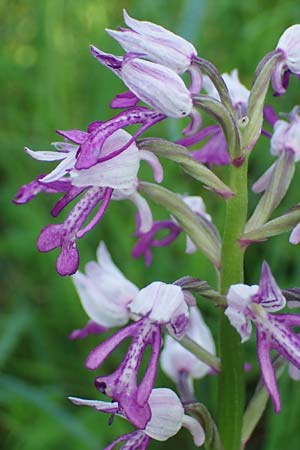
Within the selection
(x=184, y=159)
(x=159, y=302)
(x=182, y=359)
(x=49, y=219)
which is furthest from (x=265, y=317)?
(x=49, y=219)

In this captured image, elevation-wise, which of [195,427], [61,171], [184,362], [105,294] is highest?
[61,171]

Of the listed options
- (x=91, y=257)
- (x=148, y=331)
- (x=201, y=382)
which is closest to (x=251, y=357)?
(x=201, y=382)

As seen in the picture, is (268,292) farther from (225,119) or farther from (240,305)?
(225,119)

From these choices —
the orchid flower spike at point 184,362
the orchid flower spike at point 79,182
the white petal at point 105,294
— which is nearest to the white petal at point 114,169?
the orchid flower spike at point 79,182

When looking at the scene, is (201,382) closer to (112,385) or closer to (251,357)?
(251,357)

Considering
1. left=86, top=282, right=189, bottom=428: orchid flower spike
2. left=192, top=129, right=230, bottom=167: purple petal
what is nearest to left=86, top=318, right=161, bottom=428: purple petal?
left=86, top=282, right=189, bottom=428: orchid flower spike

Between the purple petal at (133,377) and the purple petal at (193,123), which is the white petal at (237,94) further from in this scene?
the purple petal at (133,377)

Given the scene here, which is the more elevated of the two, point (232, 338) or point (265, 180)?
point (265, 180)

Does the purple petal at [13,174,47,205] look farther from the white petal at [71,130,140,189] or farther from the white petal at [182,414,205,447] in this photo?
the white petal at [182,414,205,447]
